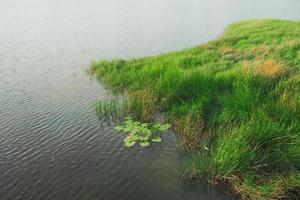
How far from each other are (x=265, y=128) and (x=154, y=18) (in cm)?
4298

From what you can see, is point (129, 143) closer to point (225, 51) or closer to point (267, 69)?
point (267, 69)

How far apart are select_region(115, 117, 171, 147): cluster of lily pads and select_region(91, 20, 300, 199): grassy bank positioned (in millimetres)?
612

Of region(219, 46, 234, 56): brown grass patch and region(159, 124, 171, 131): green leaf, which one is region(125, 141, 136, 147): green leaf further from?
region(219, 46, 234, 56): brown grass patch

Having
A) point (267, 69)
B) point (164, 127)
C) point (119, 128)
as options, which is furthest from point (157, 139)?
point (267, 69)

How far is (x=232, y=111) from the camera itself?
11.8m

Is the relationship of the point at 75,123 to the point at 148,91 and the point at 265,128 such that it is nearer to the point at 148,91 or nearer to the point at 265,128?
the point at 148,91

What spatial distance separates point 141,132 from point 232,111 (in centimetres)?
361

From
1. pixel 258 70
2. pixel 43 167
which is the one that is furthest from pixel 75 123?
pixel 258 70

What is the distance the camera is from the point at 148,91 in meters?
14.4

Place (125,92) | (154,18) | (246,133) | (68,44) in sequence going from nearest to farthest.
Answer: (246,133) → (125,92) → (68,44) → (154,18)

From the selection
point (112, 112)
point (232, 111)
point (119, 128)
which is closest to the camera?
point (232, 111)

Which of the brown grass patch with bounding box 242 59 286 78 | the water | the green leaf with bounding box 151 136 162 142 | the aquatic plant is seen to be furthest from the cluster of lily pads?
the brown grass patch with bounding box 242 59 286 78

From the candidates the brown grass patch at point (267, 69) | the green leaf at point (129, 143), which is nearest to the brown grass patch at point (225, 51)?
the brown grass patch at point (267, 69)

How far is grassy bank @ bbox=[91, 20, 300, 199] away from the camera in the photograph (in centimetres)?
902
